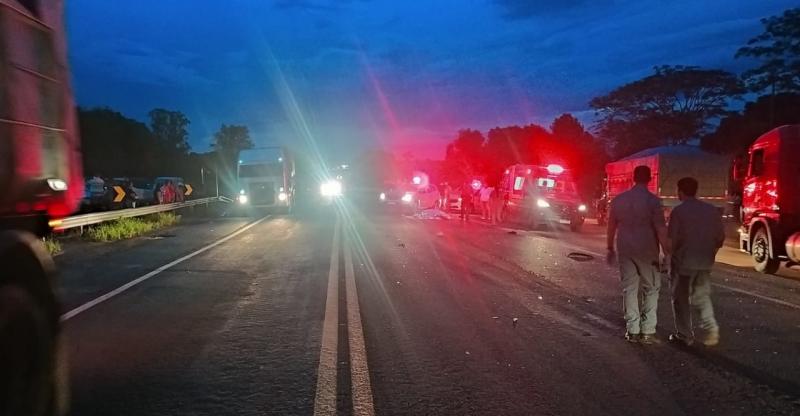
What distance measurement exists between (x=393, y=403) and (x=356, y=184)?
78.5 metres

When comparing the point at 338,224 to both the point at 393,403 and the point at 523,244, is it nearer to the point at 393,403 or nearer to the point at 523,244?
the point at 523,244

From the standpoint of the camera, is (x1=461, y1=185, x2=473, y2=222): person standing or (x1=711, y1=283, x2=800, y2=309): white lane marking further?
(x1=461, y1=185, x2=473, y2=222): person standing

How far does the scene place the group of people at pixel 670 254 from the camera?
276 inches

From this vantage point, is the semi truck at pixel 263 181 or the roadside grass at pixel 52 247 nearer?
the roadside grass at pixel 52 247

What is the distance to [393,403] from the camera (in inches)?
206

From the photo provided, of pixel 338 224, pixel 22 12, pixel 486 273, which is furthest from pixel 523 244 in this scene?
pixel 22 12

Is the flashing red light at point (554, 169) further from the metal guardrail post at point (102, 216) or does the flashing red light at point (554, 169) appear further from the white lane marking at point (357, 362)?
the white lane marking at point (357, 362)

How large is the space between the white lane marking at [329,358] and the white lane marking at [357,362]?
6.1 inches

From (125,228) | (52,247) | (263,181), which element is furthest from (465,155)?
(52,247)

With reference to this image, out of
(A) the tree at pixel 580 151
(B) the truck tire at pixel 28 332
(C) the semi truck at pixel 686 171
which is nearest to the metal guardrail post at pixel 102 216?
(B) the truck tire at pixel 28 332

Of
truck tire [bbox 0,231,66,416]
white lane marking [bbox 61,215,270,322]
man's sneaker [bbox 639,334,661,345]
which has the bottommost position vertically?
white lane marking [bbox 61,215,270,322]

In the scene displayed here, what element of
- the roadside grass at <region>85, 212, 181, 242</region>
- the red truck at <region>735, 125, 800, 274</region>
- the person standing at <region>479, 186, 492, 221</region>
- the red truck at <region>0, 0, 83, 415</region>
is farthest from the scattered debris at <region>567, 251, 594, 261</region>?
the person standing at <region>479, 186, 492, 221</region>

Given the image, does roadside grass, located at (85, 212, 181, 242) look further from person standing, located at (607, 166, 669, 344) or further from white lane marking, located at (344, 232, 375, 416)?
person standing, located at (607, 166, 669, 344)

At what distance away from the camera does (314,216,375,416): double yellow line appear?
17.1ft
